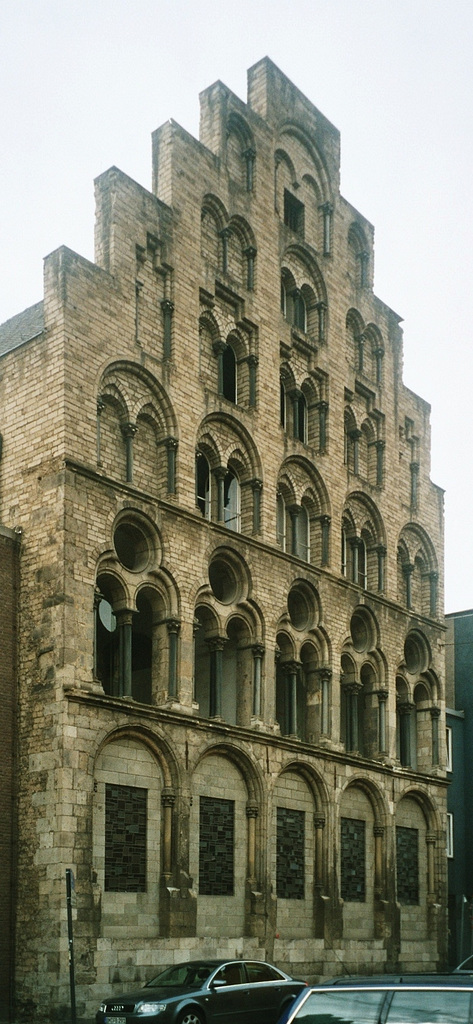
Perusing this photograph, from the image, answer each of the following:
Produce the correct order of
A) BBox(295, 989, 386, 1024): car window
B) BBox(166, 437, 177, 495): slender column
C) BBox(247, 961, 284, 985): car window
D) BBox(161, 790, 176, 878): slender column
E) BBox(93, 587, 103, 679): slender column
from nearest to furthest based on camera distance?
BBox(295, 989, 386, 1024): car window → BBox(247, 961, 284, 985): car window → BBox(93, 587, 103, 679): slender column → BBox(161, 790, 176, 878): slender column → BBox(166, 437, 177, 495): slender column

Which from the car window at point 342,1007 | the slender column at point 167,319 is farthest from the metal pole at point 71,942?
the slender column at point 167,319

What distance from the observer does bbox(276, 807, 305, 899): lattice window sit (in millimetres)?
34062

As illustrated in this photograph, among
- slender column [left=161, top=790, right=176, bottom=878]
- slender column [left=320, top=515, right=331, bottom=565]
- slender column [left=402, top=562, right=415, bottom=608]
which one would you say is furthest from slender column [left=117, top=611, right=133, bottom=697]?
slender column [left=402, top=562, right=415, bottom=608]

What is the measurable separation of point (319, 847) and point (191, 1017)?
48.4 feet

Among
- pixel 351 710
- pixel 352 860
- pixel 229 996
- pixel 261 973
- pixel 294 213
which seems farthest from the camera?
pixel 294 213

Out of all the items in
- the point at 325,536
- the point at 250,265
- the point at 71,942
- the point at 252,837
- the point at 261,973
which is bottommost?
the point at 261,973

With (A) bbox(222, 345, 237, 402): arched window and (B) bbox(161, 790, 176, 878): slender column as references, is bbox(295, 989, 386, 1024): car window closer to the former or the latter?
(B) bbox(161, 790, 176, 878): slender column

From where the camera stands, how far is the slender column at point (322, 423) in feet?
129

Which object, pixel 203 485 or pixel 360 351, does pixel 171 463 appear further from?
pixel 360 351

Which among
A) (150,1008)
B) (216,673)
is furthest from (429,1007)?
(216,673)

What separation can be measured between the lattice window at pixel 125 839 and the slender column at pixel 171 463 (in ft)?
24.7

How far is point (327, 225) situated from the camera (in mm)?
42156

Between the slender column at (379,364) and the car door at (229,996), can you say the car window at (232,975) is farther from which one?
the slender column at (379,364)

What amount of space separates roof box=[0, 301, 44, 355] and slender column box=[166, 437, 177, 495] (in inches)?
169
